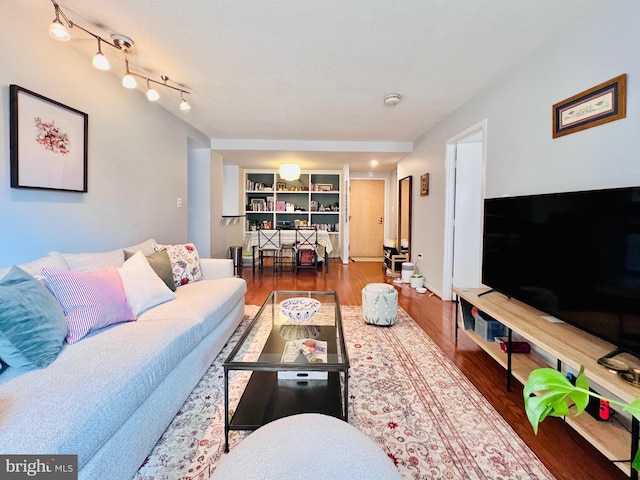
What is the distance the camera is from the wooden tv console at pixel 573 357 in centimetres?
115

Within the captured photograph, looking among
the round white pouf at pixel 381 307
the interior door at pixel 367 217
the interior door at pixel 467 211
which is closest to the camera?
the round white pouf at pixel 381 307

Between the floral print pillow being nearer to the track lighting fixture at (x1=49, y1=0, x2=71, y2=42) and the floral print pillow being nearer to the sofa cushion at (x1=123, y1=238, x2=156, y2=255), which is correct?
the sofa cushion at (x1=123, y1=238, x2=156, y2=255)

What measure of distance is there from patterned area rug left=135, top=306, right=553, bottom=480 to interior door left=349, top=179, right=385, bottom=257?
553 centimetres

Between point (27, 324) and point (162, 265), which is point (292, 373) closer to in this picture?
point (27, 324)

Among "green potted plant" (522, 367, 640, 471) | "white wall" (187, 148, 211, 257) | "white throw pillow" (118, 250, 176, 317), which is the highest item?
"white wall" (187, 148, 211, 257)

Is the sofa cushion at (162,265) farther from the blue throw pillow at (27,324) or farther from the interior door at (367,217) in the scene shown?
the interior door at (367,217)

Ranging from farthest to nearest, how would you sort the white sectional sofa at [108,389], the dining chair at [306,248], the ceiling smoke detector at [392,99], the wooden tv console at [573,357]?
the dining chair at [306,248] → the ceiling smoke detector at [392,99] → the wooden tv console at [573,357] → the white sectional sofa at [108,389]

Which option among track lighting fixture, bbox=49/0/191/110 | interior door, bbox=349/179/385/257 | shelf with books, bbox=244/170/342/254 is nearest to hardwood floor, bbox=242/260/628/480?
track lighting fixture, bbox=49/0/191/110

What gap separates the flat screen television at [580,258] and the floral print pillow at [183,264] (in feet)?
8.36

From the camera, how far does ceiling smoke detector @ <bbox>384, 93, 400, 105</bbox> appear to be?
3057 mm

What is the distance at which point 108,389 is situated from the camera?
114 cm

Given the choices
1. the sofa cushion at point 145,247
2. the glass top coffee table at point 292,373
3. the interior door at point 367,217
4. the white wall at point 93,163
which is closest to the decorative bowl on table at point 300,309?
the glass top coffee table at point 292,373

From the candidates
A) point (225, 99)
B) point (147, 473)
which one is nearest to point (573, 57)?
point (225, 99)

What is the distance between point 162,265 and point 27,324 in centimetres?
118
